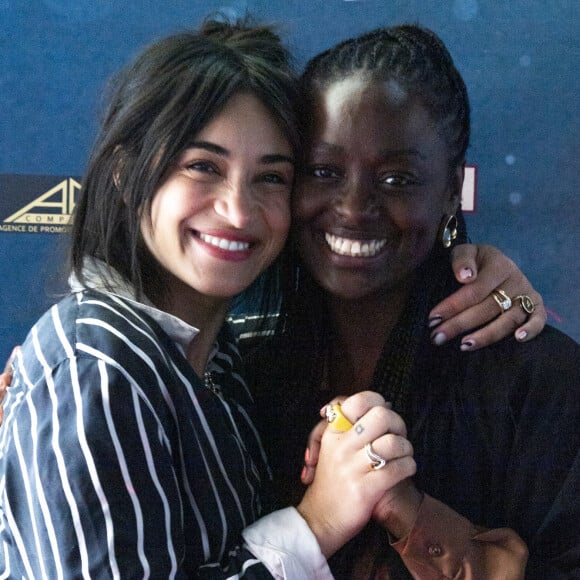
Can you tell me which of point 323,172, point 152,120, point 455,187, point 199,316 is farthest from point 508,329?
point 152,120

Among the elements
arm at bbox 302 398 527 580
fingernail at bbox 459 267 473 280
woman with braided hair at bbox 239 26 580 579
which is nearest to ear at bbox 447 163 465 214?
woman with braided hair at bbox 239 26 580 579

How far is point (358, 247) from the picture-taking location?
119 centimetres

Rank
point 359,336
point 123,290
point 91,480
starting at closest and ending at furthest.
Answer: point 91,480
point 123,290
point 359,336

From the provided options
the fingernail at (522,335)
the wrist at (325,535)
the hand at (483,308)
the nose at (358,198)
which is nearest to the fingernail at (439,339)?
the hand at (483,308)

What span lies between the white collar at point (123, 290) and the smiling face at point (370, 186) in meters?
0.27

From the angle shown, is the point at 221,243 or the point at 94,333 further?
the point at 221,243

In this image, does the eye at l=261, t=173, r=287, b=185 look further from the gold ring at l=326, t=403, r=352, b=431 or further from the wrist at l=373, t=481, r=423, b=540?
the wrist at l=373, t=481, r=423, b=540

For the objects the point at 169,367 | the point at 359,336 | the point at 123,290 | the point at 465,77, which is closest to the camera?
the point at 169,367

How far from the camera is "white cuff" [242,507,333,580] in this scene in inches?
39.2

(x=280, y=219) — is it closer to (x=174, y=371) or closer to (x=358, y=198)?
(x=358, y=198)

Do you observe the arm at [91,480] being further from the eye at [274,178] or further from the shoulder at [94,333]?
the eye at [274,178]

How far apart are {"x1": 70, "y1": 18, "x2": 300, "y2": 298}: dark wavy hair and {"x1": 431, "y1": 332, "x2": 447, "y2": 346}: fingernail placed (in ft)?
1.17

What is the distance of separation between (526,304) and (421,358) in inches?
6.9

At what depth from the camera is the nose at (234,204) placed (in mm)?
1122
